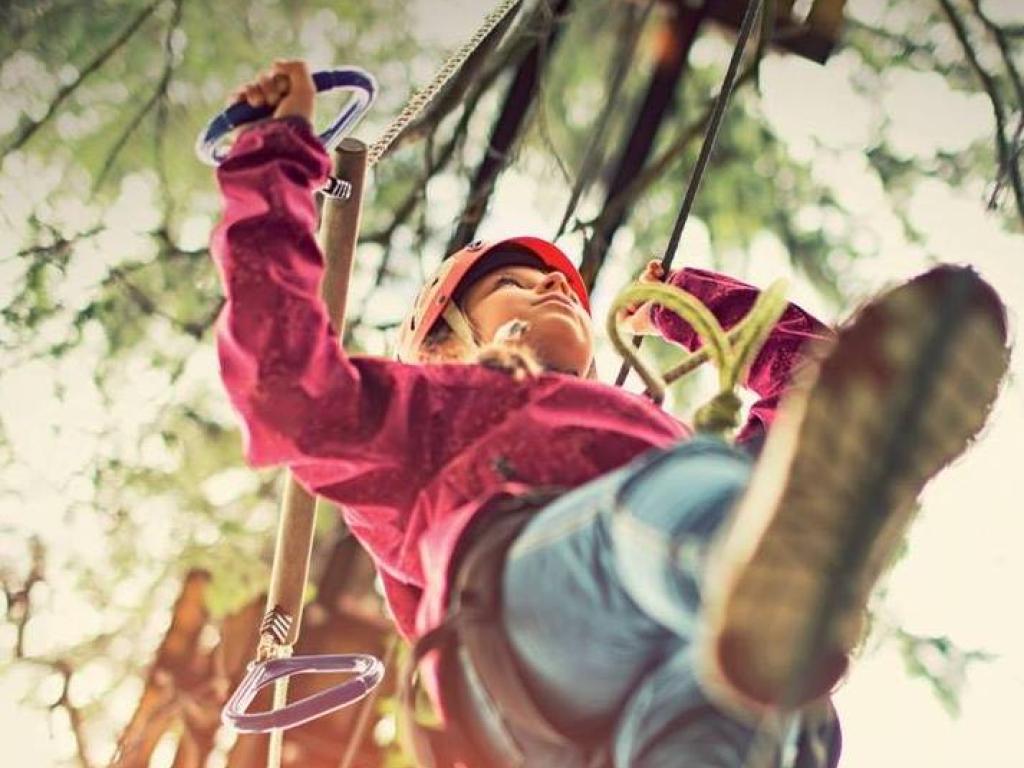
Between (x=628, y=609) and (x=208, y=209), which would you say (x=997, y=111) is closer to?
(x=208, y=209)

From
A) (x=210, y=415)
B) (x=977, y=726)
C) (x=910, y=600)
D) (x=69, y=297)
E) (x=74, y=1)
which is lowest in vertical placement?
(x=977, y=726)

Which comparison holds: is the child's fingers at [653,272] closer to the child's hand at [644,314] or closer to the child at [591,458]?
the child's hand at [644,314]

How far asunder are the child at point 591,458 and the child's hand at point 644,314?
0.14 meters

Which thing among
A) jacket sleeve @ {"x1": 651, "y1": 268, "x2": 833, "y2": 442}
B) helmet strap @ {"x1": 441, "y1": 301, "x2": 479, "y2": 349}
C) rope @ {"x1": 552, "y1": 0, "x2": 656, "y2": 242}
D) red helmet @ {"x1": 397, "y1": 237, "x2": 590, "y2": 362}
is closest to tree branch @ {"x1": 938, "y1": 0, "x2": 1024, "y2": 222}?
rope @ {"x1": 552, "y1": 0, "x2": 656, "y2": 242}

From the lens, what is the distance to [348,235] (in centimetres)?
126

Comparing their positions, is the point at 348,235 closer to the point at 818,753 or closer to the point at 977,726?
the point at 818,753

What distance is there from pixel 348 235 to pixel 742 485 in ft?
2.00

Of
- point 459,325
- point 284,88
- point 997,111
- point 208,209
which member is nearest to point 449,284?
point 459,325

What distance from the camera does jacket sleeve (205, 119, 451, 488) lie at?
104cm

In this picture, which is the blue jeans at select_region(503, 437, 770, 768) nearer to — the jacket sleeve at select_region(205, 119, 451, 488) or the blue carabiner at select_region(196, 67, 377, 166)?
the jacket sleeve at select_region(205, 119, 451, 488)

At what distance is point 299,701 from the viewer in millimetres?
1214

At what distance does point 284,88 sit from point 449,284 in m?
0.34

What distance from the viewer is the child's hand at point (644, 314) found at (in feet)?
5.00

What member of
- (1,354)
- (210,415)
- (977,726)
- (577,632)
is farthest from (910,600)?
(1,354)
